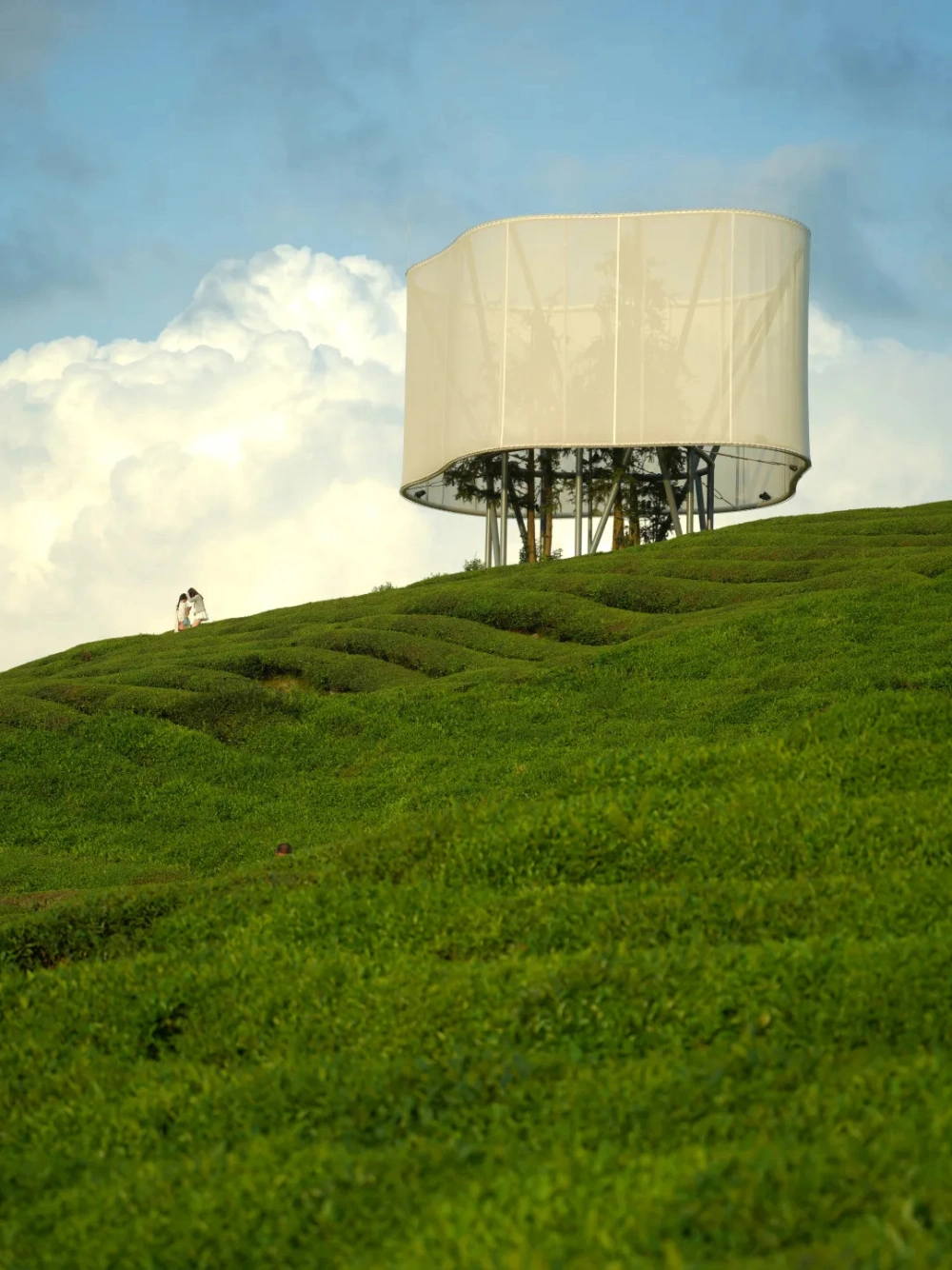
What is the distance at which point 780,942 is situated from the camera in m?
7.68

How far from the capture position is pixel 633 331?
41.5 metres

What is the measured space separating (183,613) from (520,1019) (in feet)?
104

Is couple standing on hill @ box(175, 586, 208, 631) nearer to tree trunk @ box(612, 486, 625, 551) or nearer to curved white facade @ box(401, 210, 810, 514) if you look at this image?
curved white facade @ box(401, 210, 810, 514)

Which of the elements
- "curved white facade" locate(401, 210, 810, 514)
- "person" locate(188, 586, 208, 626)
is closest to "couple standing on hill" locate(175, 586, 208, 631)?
"person" locate(188, 586, 208, 626)

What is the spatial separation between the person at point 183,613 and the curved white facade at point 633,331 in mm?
10362

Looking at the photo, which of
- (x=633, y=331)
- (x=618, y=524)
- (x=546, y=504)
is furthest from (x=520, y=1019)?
(x=618, y=524)

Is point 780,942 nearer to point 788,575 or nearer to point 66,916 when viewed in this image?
point 66,916

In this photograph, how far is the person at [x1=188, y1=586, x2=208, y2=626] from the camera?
37469 mm

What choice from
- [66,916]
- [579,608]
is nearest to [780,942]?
[66,916]

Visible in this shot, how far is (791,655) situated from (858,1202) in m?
16.0

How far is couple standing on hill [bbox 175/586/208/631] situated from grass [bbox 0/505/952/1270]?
2033 cm

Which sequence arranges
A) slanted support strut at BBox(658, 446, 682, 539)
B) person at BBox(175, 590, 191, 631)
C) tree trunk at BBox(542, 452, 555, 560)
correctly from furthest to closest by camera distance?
tree trunk at BBox(542, 452, 555, 560), slanted support strut at BBox(658, 446, 682, 539), person at BBox(175, 590, 191, 631)

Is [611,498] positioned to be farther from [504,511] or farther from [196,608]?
[196,608]

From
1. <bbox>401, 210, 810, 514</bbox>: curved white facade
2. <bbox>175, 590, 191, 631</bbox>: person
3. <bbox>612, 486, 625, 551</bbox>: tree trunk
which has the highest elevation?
<bbox>401, 210, 810, 514</bbox>: curved white facade
